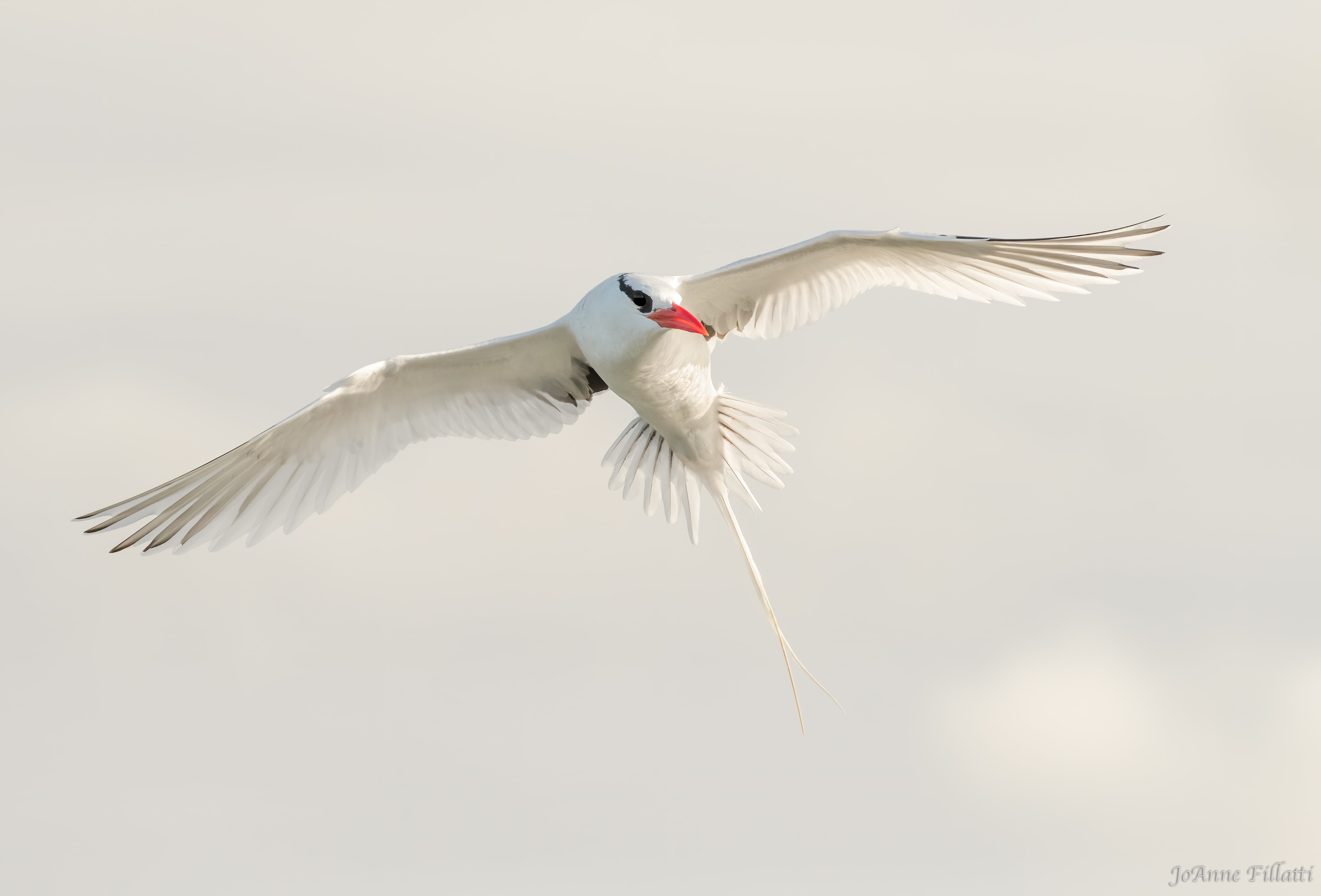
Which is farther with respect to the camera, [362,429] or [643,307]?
[362,429]

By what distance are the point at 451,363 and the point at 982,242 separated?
165 inches

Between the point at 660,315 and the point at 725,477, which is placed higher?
the point at 660,315

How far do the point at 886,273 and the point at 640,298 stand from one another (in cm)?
212

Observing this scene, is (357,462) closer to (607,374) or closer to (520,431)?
(520,431)

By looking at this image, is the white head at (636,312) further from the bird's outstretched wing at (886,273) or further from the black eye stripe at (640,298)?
the bird's outstretched wing at (886,273)

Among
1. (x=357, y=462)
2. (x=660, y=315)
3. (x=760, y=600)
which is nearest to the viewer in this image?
(x=660, y=315)

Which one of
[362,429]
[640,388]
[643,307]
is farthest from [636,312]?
[362,429]

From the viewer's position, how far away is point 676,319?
25.4 ft

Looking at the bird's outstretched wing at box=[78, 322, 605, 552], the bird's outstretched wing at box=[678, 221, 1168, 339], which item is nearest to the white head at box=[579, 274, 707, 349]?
the bird's outstretched wing at box=[678, 221, 1168, 339]

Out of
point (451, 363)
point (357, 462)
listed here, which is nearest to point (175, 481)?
point (357, 462)

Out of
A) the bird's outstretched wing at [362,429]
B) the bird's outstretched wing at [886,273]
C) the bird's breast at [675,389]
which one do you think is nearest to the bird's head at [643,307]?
the bird's breast at [675,389]

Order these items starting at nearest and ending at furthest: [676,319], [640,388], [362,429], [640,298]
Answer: [676,319]
[640,298]
[640,388]
[362,429]

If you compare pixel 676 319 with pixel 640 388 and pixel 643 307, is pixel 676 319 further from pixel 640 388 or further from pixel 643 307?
pixel 640 388

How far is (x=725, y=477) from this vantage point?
9.66m
